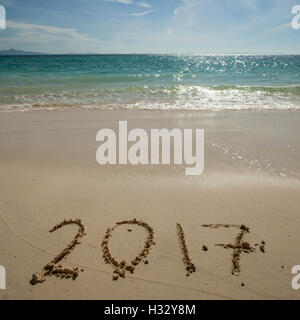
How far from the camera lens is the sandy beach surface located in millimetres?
2205

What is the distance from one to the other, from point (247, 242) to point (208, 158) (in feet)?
6.51

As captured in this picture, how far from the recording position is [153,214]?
9.99 feet

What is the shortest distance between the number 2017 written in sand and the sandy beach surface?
0.13 ft

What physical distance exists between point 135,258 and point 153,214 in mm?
694

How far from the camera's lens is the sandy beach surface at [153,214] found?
221cm

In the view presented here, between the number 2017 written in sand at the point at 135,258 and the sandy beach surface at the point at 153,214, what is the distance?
40 millimetres

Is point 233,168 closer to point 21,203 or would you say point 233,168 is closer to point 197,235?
point 197,235

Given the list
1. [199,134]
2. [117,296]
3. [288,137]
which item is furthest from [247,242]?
[288,137]

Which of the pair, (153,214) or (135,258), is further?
(153,214)

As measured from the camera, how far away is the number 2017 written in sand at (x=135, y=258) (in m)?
2.28

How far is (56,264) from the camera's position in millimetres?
2359

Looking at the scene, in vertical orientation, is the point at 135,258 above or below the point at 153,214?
below

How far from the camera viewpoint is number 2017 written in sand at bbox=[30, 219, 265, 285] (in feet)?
7.47

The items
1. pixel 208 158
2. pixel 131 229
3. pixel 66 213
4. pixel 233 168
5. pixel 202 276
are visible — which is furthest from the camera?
pixel 208 158
